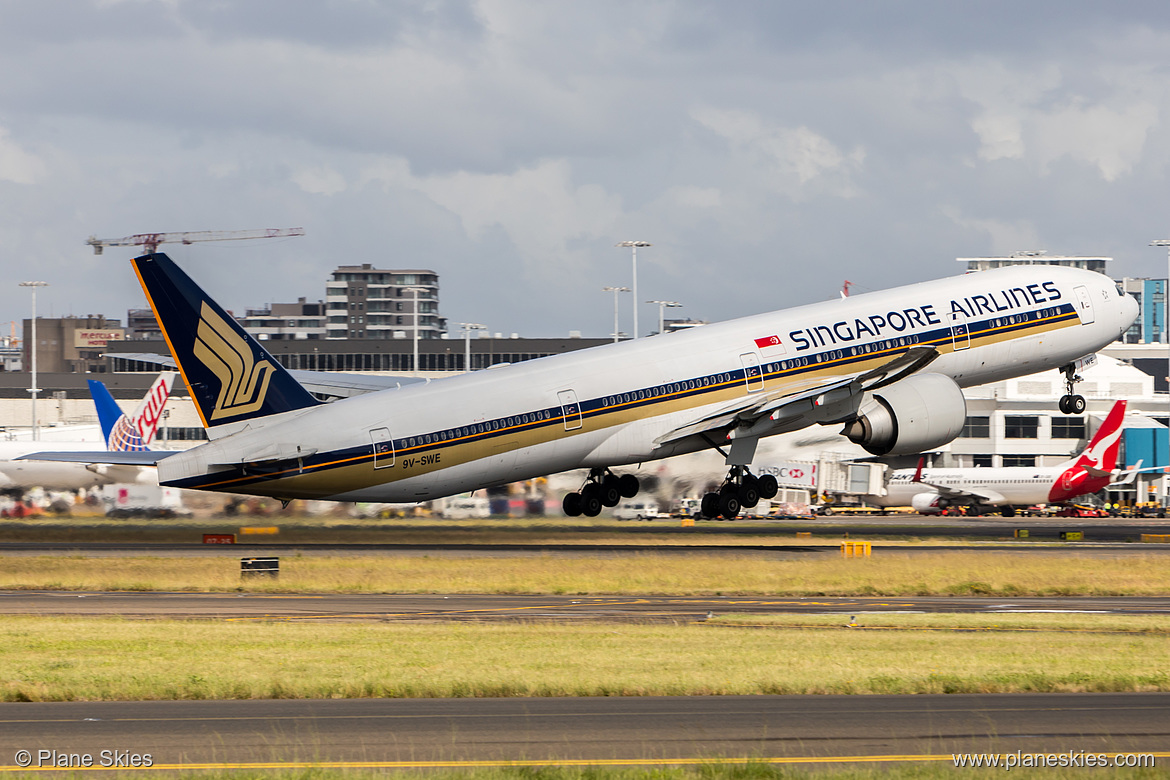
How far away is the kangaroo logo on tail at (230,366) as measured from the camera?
128 ft

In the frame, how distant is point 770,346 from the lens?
44.7m

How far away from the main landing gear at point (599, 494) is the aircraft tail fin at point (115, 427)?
32.3m

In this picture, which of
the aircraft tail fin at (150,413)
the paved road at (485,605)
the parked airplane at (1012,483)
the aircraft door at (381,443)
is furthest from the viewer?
the parked airplane at (1012,483)

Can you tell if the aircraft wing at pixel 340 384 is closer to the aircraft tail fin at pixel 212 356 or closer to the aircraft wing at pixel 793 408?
the aircraft tail fin at pixel 212 356

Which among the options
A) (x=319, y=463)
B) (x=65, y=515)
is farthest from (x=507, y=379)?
(x=65, y=515)

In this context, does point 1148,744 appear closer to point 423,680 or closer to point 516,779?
point 516,779

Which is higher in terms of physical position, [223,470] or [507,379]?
[507,379]

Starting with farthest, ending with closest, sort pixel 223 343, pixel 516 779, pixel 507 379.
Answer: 1. pixel 507 379
2. pixel 223 343
3. pixel 516 779

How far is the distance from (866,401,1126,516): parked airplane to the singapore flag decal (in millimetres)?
68899

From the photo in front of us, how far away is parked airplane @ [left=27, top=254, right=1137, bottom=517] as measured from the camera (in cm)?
4003

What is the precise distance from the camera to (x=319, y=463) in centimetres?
4038

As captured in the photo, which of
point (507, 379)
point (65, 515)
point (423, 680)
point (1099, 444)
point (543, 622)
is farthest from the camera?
point (1099, 444)

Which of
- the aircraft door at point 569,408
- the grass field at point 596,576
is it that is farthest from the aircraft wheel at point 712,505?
the aircraft door at point 569,408

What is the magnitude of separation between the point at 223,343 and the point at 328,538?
18715 millimetres
